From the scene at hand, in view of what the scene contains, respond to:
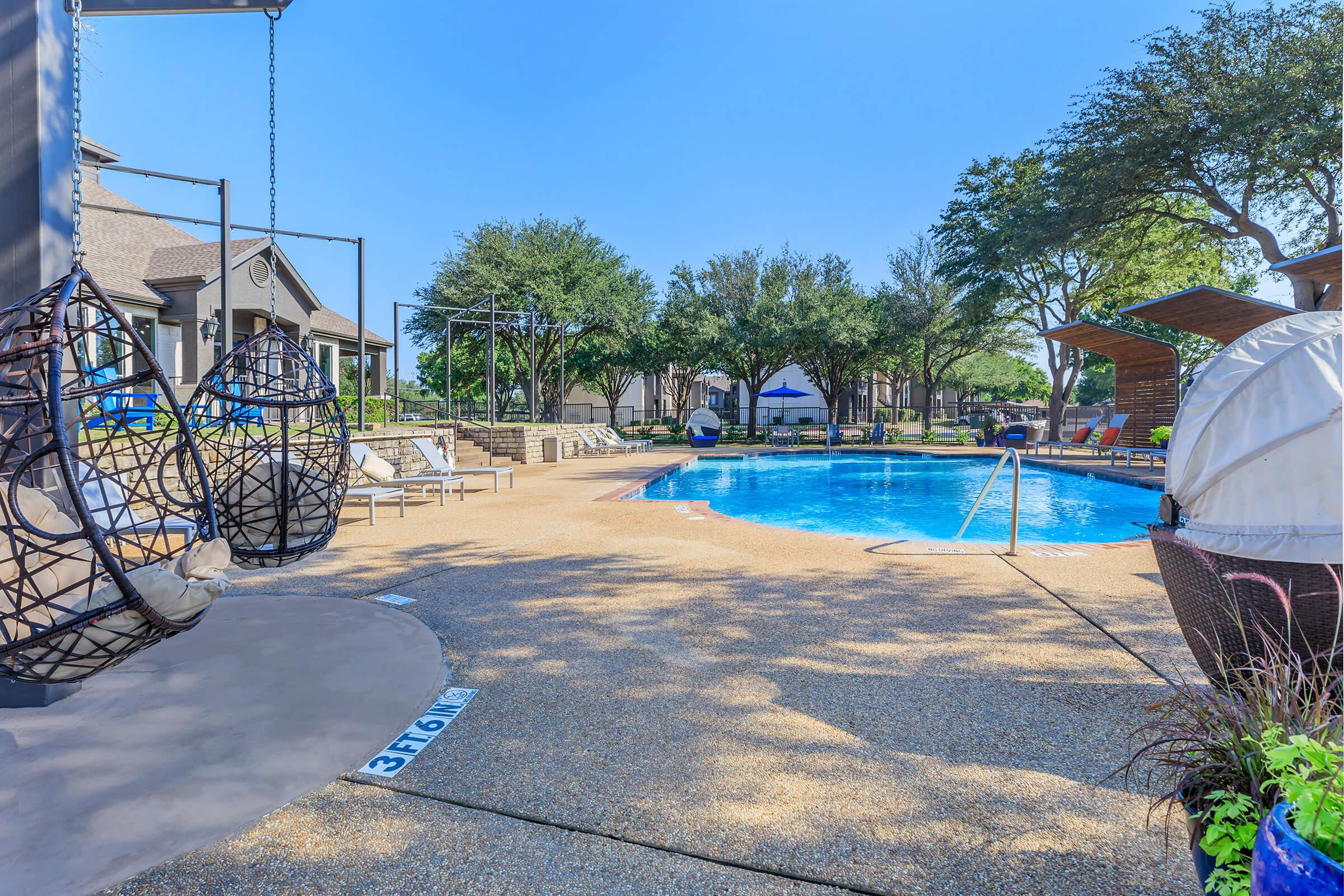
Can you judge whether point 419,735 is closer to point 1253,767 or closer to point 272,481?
point 272,481

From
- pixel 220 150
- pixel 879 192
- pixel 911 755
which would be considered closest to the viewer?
pixel 911 755

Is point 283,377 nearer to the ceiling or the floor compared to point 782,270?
nearer to the floor

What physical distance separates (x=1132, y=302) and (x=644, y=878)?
31.0m

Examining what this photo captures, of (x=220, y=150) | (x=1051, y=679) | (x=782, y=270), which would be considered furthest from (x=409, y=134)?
(x=1051, y=679)

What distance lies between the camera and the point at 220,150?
13914 mm

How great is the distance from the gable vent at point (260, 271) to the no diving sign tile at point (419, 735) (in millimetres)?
19414

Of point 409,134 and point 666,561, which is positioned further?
point 409,134

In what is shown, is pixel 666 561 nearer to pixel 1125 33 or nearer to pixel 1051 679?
pixel 1051 679

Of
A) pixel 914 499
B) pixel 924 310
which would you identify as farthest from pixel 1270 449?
pixel 924 310

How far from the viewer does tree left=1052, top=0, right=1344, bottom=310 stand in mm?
13648

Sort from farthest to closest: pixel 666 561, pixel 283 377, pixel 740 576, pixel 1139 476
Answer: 1. pixel 1139 476
2. pixel 666 561
3. pixel 740 576
4. pixel 283 377

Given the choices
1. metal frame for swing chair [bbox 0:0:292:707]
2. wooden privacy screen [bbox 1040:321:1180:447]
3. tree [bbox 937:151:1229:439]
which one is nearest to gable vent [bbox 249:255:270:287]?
metal frame for swing chair [bbox 0:0:292:707]

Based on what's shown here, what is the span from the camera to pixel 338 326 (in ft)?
75.8

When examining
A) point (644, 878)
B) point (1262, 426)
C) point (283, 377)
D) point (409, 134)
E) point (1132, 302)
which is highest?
point (409, 134)
